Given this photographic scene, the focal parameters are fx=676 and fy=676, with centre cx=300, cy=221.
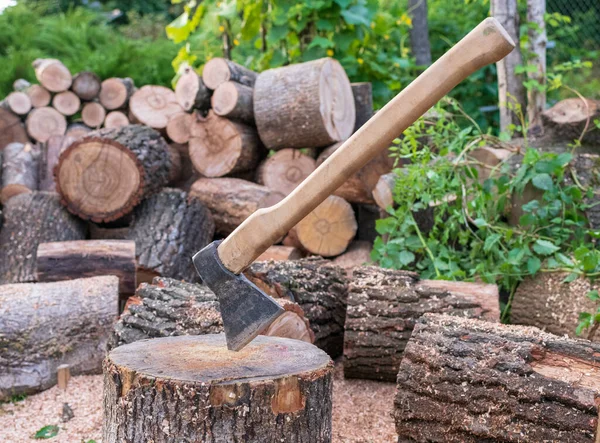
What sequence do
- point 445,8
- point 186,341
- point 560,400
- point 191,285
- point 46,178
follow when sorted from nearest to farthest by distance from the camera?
point 560,400 → point 186,341 → point 191,285 → point 46,178 → point 445,8

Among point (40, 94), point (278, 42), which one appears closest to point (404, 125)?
point (278, 42)

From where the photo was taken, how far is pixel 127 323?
2.96 m

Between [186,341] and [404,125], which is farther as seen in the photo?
[186,341]

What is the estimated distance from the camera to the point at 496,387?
7.40ft

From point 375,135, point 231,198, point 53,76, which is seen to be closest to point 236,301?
point 375,135

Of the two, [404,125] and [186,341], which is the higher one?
[404,125]

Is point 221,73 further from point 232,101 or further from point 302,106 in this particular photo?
point 302,106

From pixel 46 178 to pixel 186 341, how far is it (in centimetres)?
379

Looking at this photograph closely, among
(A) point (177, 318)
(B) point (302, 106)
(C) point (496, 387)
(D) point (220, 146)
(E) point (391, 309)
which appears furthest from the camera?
(D) point (220, 146)

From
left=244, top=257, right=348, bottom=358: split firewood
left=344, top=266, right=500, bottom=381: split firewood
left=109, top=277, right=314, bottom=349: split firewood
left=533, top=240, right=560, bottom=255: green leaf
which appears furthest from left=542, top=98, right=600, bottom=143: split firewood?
left=109, top=277, right=314, bottom=349: split firewood

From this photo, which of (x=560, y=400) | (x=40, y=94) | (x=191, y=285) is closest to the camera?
(x=560, y=400)

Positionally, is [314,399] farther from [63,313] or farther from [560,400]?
[63,313]

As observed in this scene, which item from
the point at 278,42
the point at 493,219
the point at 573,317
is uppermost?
the point at 278,42

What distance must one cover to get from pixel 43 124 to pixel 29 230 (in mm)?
2332
